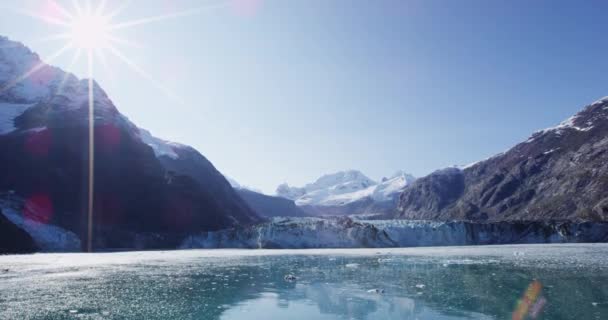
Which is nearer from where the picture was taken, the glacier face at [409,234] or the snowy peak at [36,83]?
the glacier face at [409,234]

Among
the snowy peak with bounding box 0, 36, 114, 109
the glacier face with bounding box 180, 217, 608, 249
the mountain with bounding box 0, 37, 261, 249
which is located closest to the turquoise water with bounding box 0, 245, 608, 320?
the glacier face with bounding box 180, 217, 608, 249

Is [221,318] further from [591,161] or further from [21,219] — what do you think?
[591,161]

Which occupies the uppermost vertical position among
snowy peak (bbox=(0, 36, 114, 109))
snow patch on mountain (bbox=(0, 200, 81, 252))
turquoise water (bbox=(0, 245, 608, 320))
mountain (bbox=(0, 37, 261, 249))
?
snowy peak (bbox=(0, 36, 114, 109))

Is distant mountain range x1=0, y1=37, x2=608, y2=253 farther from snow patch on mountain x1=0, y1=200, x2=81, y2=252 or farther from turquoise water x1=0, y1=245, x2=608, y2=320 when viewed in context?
turquoise water x1=0, y1=245, x2=608, y2=320

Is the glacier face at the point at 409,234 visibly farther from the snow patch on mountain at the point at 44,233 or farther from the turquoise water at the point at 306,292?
the turquoise water at the point at 306,292

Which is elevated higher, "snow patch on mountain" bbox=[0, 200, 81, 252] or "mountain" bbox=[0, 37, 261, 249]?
"mountain" bbox=[0, 37, 261, 249]

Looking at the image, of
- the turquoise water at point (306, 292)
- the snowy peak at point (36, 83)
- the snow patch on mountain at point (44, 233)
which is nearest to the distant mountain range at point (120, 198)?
the snow patch on mountain at point (44, 233)

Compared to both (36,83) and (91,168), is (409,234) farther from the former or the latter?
(36,83)
